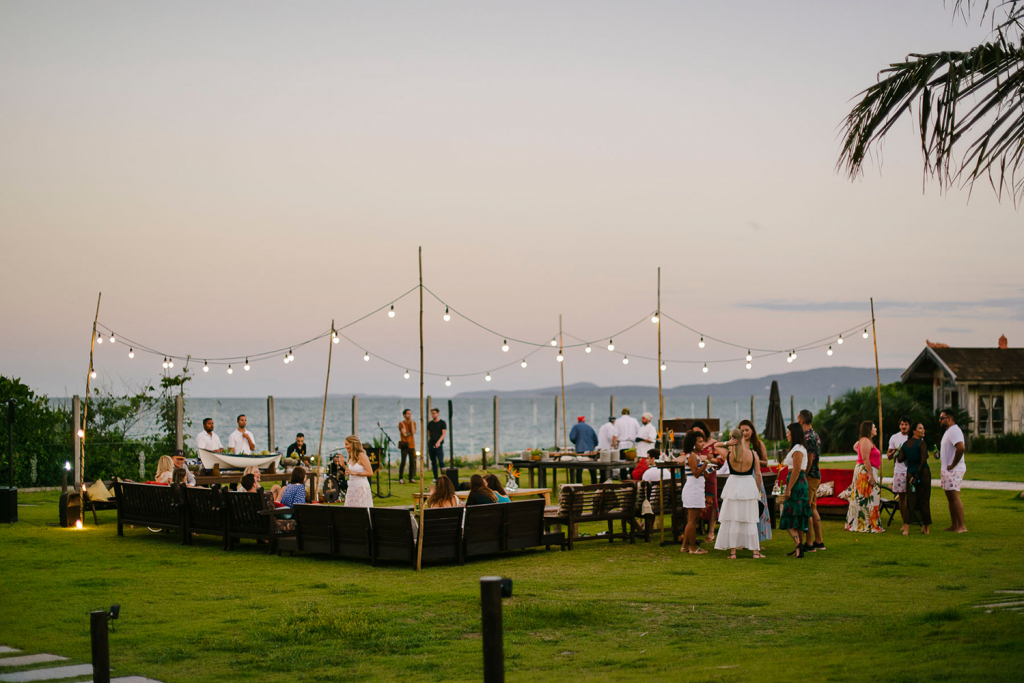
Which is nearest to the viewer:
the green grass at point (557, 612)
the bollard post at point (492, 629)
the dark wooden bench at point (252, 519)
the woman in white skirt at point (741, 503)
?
the bollard post at point (492, 629)

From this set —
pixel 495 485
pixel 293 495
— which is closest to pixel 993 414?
pixel 495 485

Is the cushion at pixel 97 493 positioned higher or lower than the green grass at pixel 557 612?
higher

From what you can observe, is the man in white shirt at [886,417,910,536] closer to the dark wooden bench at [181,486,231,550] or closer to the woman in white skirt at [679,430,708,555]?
the woman in white skirt at [679,430,708,555]

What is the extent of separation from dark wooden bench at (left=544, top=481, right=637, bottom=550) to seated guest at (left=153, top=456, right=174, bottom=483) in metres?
6.95

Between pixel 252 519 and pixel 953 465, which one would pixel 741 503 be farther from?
pixel 252 519

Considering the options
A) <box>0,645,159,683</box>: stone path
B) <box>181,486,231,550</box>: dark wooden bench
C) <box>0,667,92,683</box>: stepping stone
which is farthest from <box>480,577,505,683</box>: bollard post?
<box>181,486,231,550</box>: dark wooden bench

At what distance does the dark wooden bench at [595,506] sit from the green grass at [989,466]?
29.1 ft

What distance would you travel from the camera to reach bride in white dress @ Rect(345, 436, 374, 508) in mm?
13055

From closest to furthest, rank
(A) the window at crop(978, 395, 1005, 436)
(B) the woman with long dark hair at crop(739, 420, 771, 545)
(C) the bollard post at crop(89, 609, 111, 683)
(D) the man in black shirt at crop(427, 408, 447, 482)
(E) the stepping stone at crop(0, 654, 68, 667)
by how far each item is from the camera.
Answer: (C) the bollard post at crop(89, 609, 111, 683)
(E) the stepping stone at crop(0, 654, 68, 667)
(B) the woman with long dark hair at crop(739, 420, 771, 545)
(D) the man in black shirt at crop(427, 408, 447, 482)
(A) the window at crop(978, 395, 1005, 436)

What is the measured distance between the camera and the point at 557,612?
862 centimetres

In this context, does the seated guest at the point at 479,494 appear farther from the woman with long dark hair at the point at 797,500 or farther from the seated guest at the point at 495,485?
the woman with long dark hair at the point at 797,500

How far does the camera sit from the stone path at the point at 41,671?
22.0 feet

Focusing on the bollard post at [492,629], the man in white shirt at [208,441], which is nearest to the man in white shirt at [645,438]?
the man in white shirt at [208,441]

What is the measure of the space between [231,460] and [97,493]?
241 cm
